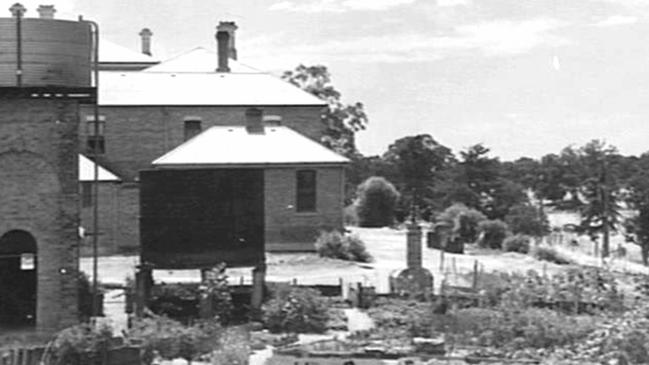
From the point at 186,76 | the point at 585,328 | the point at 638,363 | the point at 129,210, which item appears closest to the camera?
the point at 638,363

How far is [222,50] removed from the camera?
56750mm

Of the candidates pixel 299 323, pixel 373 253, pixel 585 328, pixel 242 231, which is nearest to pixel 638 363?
pixel 585 328

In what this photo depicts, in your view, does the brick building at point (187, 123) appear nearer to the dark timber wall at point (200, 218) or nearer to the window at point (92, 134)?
the window at point (92, 134)

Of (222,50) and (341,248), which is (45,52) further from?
(222,50)

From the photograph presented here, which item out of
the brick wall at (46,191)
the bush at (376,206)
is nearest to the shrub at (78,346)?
the brick wall at (46,191)

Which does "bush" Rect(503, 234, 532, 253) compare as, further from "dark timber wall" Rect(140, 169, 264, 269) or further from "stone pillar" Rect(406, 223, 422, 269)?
"dark timber wall" Rect(140, 169, 264, 269)

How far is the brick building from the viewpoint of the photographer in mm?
44781

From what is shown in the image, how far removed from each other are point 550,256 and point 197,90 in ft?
54.5

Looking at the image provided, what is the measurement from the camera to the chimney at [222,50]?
56275 millimetres

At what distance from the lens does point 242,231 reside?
29469 millimetres

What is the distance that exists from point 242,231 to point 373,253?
16514mm

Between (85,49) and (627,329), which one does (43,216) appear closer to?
(85,49)

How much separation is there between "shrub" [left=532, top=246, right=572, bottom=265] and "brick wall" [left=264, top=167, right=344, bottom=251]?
7.30 meters

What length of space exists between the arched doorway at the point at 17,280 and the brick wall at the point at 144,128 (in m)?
21.9
